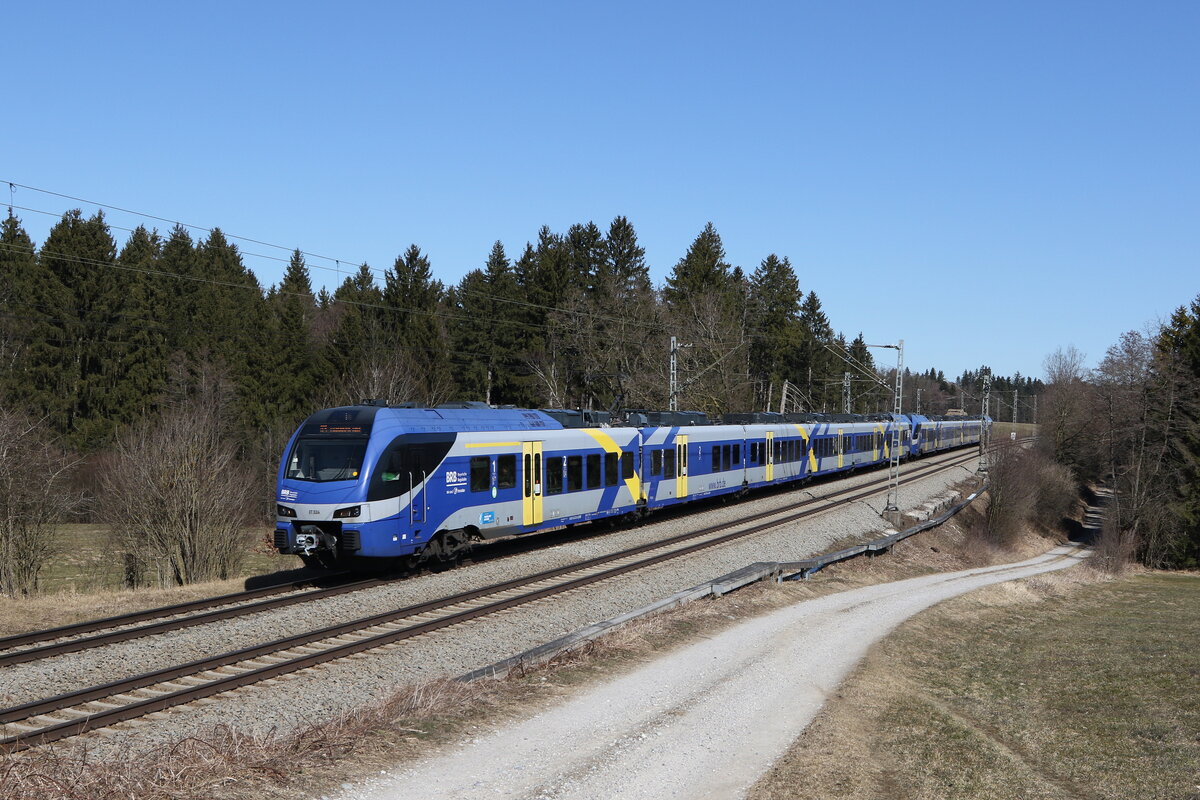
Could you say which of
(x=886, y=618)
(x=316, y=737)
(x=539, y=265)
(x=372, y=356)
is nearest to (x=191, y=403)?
(x=372, y=356)

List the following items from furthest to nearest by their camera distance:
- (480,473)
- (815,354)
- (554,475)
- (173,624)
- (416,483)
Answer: (815,354), (554,475), (480,473), (416,483), (173,624)

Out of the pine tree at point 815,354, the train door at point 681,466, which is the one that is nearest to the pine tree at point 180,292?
the train door at point 681,466

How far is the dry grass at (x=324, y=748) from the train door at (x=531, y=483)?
7.65m

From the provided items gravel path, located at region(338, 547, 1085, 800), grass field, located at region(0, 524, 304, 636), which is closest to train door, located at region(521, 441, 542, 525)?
grass field, located at region(0, 524, 304, 636)

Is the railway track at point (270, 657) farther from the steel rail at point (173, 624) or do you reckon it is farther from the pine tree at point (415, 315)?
the pine tree at point (415, 315)

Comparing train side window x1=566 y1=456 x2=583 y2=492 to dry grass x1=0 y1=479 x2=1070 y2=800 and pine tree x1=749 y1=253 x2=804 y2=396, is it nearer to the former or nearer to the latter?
dry grass x1=0 y1=479 x2=1070 y2=800

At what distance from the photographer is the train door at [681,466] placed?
32.2 m

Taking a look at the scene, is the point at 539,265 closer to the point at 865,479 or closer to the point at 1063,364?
the point at 865,479

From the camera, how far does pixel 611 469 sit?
27.8m

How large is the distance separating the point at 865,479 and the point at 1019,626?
2826 cm

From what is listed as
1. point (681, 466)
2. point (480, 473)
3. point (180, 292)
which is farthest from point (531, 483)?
point (180, 292)

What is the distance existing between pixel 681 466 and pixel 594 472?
253 inches

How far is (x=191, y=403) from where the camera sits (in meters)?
49.7

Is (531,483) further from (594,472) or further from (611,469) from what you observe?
(611,469)
